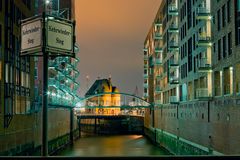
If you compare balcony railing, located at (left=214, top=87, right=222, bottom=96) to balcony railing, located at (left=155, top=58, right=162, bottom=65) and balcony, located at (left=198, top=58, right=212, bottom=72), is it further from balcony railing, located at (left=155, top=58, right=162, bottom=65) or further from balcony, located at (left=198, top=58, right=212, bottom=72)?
balcony railing, located at (left=155, top=58, right=162, bottom=65)

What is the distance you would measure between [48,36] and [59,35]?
25cm

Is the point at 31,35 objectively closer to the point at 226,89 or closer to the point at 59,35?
the point at 59,35

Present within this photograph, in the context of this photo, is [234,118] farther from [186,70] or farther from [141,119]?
[141,119]

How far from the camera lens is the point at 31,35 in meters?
7.96

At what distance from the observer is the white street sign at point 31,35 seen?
307 inches

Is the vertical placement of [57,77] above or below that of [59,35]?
above

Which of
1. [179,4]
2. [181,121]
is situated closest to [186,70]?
[181,121]

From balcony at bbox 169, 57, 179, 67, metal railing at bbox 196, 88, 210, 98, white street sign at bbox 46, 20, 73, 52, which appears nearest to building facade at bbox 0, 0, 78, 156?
metal railing at bbox 196, 88, 210, 98

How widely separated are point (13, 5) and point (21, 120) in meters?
8.39

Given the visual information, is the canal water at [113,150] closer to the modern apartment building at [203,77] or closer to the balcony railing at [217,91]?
the modern apartment building at [203,77]

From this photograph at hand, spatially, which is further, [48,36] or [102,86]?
[102,86]

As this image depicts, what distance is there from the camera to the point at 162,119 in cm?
6231

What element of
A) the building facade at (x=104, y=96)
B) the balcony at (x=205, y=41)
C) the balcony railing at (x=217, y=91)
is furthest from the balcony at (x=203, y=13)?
the building facade at (x=104, y=96)

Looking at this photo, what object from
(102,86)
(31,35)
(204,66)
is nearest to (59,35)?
(31,35)
